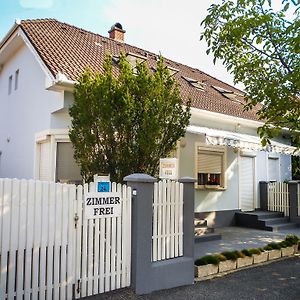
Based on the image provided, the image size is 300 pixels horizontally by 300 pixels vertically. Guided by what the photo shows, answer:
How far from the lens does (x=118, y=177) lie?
9.59 m

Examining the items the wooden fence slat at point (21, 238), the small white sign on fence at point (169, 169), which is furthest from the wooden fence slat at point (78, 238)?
the small white sign on fence at point (169, 169)

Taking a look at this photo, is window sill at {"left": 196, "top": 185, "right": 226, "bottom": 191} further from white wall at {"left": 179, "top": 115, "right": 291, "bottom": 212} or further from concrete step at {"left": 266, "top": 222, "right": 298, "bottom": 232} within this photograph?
concrete step at {"left": 266, "top": 222, "right": 298, "bottom": 232}

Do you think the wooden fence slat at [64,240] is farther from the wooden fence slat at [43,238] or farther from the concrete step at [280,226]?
the concrete step at [280,226]

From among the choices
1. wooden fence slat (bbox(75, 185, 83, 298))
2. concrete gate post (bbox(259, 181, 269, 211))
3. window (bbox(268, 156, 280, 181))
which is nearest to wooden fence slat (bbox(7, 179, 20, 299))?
wooden fence slat (bbox(75, 185, 83, 298))

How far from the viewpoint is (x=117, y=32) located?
24000 millimetres

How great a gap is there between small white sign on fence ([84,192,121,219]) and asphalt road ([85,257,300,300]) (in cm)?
170

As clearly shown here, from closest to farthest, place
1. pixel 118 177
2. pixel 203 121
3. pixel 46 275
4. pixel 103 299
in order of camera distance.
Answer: pixel 46 275, pixel 103 299, pixel 118 177, pixel 203 121

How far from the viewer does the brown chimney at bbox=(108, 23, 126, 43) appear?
23.9m

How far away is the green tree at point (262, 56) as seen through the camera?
27.5 feet

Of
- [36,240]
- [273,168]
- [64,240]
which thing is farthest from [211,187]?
[36,240]

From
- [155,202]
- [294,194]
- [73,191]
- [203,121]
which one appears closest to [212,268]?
[155,202]

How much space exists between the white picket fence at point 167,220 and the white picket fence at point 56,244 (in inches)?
29.9

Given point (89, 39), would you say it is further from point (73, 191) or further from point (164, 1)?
point (73, 191)

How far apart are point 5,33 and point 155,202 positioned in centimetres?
1342
